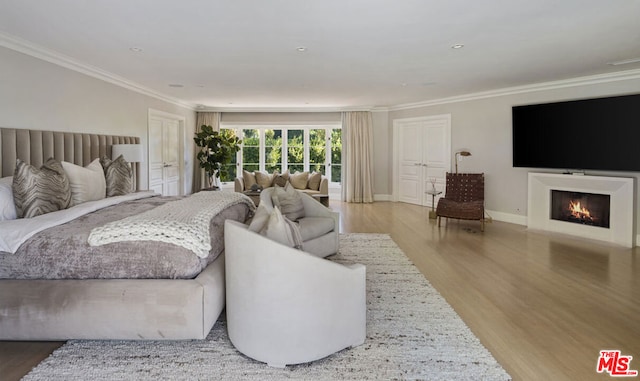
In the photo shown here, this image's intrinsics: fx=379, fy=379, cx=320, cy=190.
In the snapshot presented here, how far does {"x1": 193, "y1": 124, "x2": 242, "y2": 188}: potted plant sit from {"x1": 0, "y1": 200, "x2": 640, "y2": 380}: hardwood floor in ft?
13.1

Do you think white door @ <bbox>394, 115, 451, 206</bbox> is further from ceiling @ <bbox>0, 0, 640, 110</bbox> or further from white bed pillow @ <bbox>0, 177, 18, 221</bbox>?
white bed pillow @ <bbox>0, 177, 18, 221</bbox>

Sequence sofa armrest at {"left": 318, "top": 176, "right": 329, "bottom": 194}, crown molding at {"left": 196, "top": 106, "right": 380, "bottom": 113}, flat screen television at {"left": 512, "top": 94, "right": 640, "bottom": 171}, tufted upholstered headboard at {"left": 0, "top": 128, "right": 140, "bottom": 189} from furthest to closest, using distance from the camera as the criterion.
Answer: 1. crown molding at {"left": 196, "top": 106, "right": 380, "bottom": 113}
2. sofa armrest at {"left": 318, "top": 176, "right": 329, "bottom": 194}
3. flat screen television at {"left": 512, "top": 94, "right": 640, "bottom": 171}
4. tufted upholstered headboard at {"left": 0, "top": 128, "right": 140, "bottom": 189}

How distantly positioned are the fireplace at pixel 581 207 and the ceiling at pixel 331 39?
1.76m

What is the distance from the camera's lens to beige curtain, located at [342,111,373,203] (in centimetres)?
922

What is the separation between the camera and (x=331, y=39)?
3.73 meters

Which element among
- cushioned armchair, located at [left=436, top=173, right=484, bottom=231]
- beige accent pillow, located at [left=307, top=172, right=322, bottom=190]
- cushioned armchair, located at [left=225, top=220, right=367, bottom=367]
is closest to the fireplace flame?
cushioned armchair, located at [left=436, top=173, right=484, bottom=231]

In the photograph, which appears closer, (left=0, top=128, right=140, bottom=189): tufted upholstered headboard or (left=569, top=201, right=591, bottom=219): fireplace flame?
(left=0, top=128, right=140, bottom=189): tufted upholstered headboard

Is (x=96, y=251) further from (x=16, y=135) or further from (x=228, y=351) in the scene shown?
(x=16, y=135)

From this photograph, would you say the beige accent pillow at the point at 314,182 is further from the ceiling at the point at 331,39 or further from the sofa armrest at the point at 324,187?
the ceiling at the point at 331,39

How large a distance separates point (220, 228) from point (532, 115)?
217 inches

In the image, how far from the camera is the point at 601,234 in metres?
5.37

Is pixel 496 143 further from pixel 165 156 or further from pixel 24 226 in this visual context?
pixel 24 226

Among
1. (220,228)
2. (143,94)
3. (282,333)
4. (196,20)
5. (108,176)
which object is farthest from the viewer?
(143,94)

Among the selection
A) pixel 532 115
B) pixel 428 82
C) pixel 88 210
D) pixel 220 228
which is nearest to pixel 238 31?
pixel 220 228
